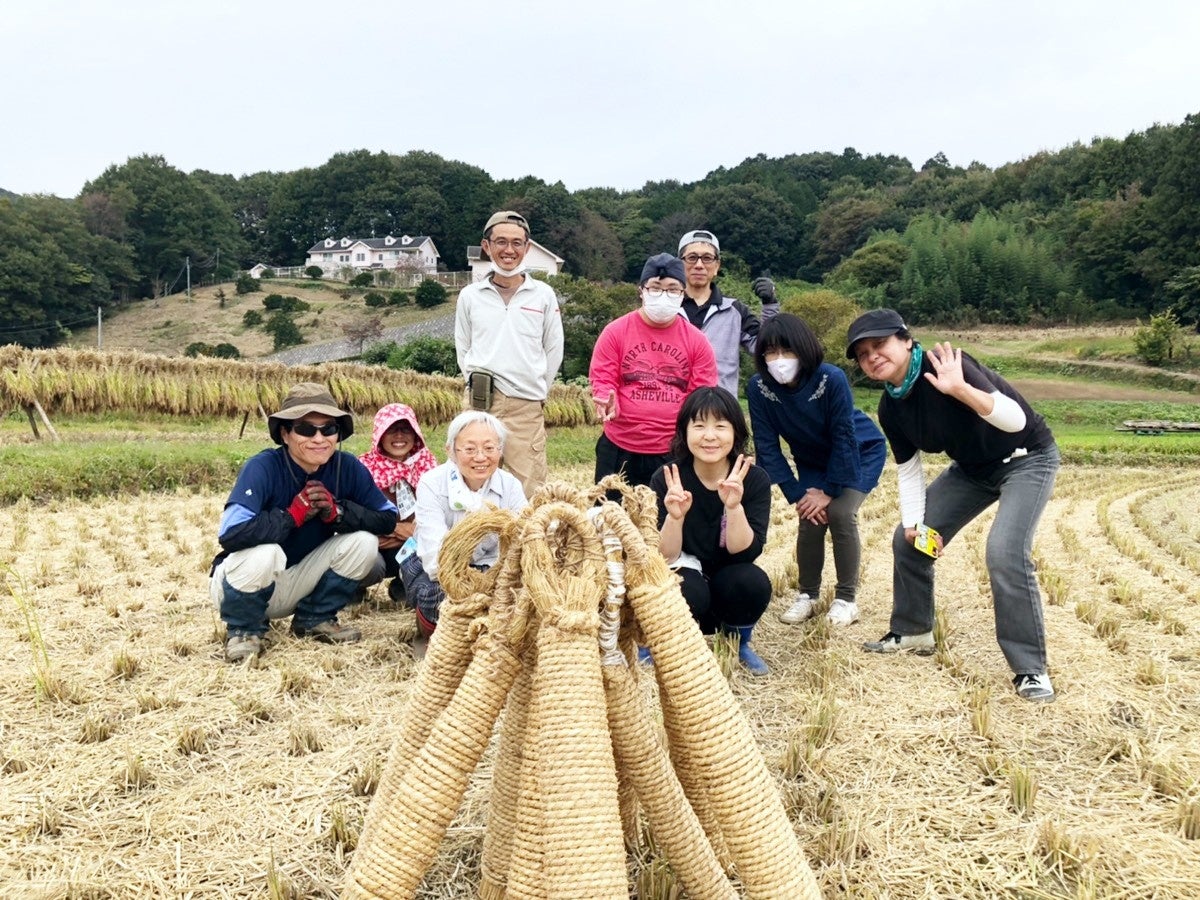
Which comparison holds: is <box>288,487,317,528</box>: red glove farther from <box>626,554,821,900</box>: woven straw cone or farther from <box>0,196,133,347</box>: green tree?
<box>0,196,133,347</box>: green tree

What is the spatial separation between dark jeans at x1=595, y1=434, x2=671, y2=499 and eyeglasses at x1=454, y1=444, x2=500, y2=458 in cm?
98

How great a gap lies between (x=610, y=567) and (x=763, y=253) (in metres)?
73.2

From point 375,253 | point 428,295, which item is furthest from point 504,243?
point 375,253

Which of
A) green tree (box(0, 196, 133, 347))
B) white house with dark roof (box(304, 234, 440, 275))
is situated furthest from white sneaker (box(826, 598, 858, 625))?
white house with dark roof (box(304, 234, 440, 275))

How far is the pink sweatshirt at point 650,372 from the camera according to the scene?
4.59m

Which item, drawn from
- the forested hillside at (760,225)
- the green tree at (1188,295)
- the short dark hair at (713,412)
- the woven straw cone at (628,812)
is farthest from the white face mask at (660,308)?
the forested hillside at (760,225)

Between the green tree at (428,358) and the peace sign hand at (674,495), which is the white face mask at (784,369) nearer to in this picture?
the peace sign hand at (674,495)

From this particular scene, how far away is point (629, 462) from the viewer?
4707 mm

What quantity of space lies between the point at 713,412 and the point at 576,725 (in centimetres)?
216

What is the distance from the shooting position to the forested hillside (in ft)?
158

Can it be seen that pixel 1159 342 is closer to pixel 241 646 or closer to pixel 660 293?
pixel 660 293

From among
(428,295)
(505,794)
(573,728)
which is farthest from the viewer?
(428,295)

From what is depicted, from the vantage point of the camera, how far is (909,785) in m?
2.81

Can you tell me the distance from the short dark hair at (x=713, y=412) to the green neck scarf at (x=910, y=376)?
85cm
